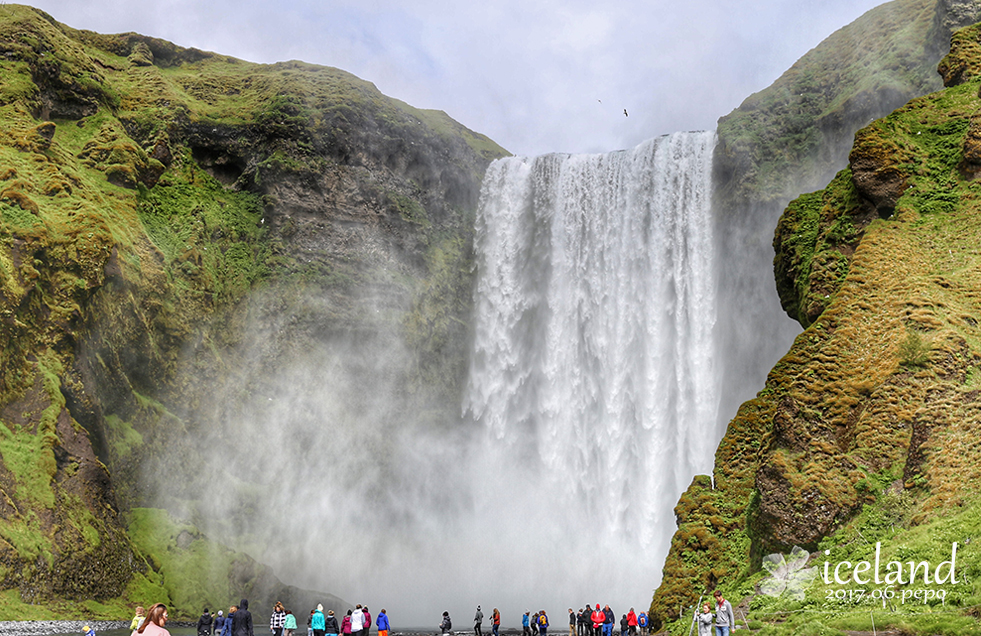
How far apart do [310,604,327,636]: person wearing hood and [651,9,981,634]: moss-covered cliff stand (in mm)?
10062

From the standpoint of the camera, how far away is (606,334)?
50.8 meters

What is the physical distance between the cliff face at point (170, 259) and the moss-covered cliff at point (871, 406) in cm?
2845

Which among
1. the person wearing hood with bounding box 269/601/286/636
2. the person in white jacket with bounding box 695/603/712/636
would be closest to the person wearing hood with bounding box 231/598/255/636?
the person wearing hood with bounding box 269/601/286/636

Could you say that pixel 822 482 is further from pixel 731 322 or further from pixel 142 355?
pixel 142 355

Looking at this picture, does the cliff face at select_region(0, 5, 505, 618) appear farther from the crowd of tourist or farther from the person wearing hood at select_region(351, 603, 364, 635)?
the person wearing hood at select_region(351, 603, 364, 635)

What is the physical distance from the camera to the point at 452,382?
54.9 m

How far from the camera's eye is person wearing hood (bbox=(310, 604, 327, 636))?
68.2 feet

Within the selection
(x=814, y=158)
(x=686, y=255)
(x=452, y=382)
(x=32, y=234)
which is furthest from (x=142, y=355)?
(x=814, y=158)

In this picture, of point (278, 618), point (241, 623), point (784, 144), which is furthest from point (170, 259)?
point (784, 144)

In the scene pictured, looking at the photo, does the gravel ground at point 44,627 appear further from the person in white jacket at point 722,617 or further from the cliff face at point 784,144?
the cliff face at point 784,144

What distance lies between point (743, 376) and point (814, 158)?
1491cm

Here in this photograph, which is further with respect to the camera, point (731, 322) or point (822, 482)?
point (731, 322)

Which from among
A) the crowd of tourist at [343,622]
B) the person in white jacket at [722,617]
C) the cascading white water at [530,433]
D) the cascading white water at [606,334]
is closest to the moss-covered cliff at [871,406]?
the person in white jacket at [722,617]

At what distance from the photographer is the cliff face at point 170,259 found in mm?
34562
